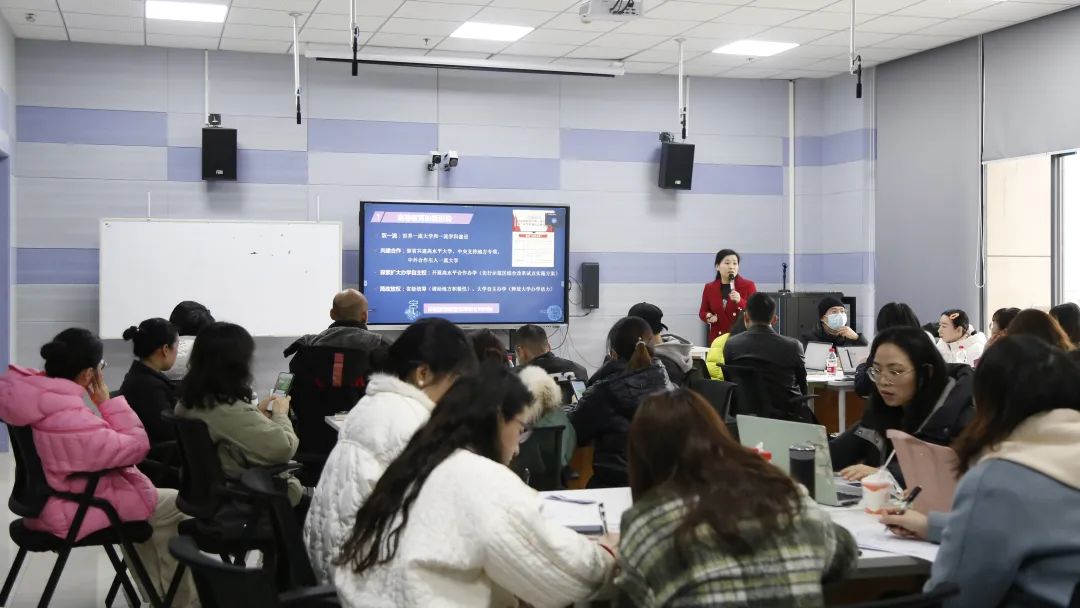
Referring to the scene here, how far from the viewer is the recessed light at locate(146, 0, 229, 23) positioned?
779 cm

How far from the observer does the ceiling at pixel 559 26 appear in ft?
25.9

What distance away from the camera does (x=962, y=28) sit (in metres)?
8.74

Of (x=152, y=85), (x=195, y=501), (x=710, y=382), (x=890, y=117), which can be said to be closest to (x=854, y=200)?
(x=890, y=117)

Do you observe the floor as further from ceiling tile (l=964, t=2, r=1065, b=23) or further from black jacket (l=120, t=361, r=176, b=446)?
ceiling tile (l=964, t=2, r=1065, b=23)

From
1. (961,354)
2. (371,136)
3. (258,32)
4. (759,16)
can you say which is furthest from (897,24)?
(258,32)

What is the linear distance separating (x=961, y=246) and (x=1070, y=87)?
167cm

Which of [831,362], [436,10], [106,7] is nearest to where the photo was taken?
[831,362]

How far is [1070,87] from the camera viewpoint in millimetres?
8195

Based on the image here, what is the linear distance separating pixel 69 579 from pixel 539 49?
5.98 metres

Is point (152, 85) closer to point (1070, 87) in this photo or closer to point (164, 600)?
point (164, 600)

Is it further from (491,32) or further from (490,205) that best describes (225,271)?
(491,32)

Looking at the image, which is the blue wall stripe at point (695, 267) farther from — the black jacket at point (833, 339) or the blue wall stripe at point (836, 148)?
the black jacket at point (833, 339)

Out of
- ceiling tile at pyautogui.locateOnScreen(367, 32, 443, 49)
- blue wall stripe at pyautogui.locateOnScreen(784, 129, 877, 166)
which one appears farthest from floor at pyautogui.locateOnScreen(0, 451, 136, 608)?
blue wall stripe at pyautogui.locateOnScreen(784, 129, 877, 166)

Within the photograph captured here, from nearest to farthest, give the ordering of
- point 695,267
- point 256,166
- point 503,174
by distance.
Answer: point 256,166
point 503,174
point 695,267
